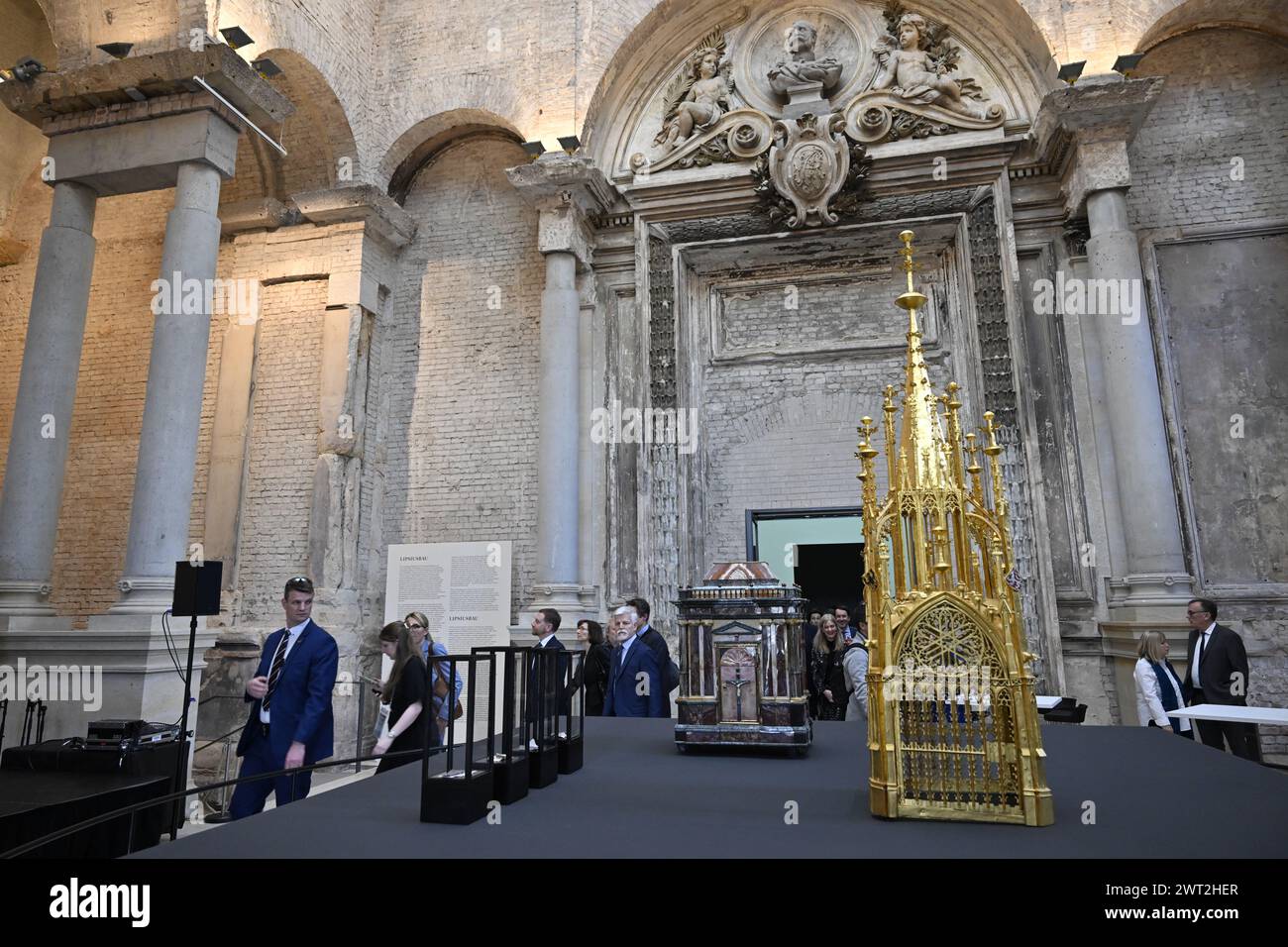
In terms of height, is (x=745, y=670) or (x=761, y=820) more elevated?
(x=745, y=670)

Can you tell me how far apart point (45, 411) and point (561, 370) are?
509 cm

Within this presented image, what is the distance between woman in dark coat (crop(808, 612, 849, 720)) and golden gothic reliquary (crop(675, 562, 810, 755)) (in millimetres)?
3153

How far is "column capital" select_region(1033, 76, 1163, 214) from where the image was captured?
8.15 metres

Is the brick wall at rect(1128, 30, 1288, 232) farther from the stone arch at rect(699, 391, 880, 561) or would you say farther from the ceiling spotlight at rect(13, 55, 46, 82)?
the ceiling spotlight at rect(13, 55, 46, 82)

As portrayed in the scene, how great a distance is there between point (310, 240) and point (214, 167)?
254 cm

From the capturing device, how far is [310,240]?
416 inches

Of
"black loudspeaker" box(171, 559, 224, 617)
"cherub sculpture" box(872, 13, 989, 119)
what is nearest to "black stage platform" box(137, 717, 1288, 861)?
"black loudspeaker" box(171, 559, 224, 617)

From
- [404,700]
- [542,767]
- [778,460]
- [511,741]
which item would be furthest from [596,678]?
[778,460]

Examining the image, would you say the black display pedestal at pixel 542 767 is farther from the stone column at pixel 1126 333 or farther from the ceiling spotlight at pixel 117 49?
the ceiling spotlight at pixel 117 49

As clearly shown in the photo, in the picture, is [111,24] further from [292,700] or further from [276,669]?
[292,700]

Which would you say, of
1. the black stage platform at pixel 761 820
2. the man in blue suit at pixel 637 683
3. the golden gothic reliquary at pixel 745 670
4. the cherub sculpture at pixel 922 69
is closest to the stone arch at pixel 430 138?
the cherub sculpture at pixel 922 69

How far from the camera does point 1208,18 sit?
9039 millimetres

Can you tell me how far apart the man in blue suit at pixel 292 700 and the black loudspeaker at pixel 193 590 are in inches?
30.6
